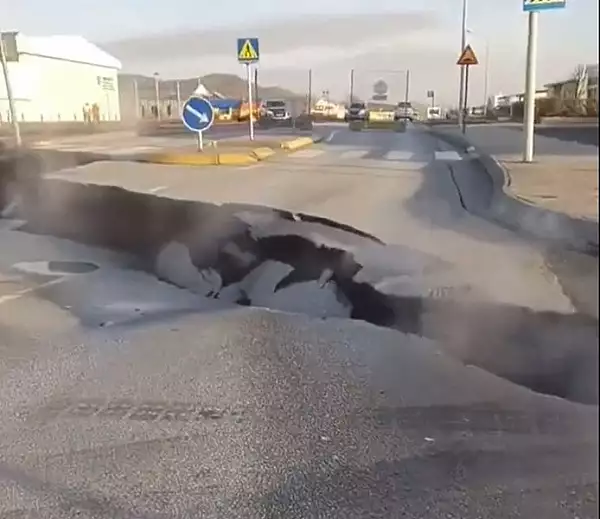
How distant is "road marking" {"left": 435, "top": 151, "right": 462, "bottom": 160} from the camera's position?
48.3 inches

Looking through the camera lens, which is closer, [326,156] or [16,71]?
[16,71]

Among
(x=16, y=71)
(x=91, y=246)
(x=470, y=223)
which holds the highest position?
(x=16, y=71)

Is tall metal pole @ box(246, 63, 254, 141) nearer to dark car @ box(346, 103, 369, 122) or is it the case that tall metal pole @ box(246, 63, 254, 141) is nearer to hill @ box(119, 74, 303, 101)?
hill @ box(119, 74, 303, 101)

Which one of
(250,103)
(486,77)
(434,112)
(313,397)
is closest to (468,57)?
(486,77)

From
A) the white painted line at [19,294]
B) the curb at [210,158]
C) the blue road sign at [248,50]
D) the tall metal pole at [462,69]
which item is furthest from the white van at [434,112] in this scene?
the white painted line at [19,294]


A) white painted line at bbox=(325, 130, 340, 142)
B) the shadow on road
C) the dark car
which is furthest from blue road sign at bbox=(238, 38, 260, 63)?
the shadow on road

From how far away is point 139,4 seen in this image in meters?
0.94

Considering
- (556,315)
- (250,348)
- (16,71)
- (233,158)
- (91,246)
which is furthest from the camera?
(250,348)

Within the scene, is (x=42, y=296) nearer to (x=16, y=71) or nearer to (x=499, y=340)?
(x=16, y=71)

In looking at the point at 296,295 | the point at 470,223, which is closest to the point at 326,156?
the point at 296,295

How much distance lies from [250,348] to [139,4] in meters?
0.95

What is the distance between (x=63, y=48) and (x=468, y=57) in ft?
1.70

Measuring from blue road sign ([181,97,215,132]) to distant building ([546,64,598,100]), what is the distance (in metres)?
0.56

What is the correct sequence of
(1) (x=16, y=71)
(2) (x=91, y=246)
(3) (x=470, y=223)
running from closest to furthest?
(1) (x=16, y=71)
(3) (x=470, y=223)
(2) (x=91, y=246)
